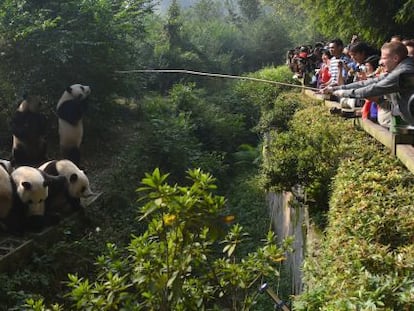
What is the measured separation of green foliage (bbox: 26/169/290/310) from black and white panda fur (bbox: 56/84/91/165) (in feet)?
22.3

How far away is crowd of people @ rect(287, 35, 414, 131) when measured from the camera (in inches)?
173

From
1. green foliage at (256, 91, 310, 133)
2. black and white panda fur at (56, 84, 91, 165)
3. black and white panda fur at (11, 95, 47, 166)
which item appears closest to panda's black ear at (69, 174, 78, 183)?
black and white panda fur at (11, 95, 47, 166)

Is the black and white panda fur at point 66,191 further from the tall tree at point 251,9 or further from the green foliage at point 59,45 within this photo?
the tall tree at point 251,9

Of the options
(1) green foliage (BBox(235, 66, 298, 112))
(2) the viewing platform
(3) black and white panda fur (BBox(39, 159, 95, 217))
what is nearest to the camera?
(2) the viewing platform

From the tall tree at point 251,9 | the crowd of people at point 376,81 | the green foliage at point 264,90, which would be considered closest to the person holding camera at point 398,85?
the crowd of people at point 376,81

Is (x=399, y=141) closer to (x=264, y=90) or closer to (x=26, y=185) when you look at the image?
(x=26, y=185)

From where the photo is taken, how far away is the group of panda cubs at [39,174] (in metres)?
6.65

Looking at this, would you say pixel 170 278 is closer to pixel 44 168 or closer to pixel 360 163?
pixel 360 163

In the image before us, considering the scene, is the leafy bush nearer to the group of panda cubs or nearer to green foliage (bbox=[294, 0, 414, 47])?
the group of panda cubs

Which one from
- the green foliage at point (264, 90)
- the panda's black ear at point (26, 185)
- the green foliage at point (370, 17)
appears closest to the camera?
the panda's black ear at point (26, 185)

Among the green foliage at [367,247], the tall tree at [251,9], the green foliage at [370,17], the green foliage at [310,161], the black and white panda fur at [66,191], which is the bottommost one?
the tall tree at [251,9]

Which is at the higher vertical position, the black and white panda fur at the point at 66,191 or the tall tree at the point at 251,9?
the black and white panda fur at the point at 66,191

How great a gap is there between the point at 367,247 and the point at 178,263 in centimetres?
103

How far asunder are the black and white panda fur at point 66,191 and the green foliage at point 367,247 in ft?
13.5
